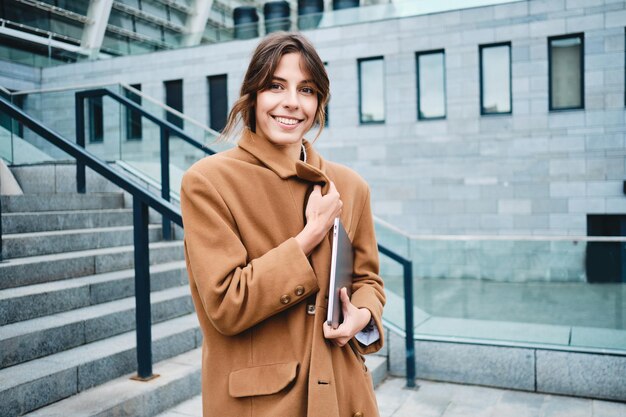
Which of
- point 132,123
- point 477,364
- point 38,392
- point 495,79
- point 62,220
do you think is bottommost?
point 477,364

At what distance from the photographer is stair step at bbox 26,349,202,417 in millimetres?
3148

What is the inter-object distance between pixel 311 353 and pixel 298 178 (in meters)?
0.55

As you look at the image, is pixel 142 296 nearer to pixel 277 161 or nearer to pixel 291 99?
pixel 277 161

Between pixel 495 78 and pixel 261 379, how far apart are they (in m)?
13.6

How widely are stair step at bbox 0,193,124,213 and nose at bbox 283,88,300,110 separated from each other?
181 inches

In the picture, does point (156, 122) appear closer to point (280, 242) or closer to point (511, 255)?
point (511, 255)

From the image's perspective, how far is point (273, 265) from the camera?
1534mm

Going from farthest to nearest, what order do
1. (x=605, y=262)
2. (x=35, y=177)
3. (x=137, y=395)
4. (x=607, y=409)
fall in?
(x=35, y=177) → (x=605, y=262) → (x=607, y=409) → (x=137, y=395)

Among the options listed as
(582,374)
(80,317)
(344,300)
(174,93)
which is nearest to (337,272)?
(344,300)

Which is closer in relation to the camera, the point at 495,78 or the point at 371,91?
the point at 495,78

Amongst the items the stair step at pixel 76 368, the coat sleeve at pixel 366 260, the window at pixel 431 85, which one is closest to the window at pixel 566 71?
the window at pixel 431 85

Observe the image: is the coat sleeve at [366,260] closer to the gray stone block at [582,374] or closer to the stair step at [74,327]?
the stair step at [74,327]

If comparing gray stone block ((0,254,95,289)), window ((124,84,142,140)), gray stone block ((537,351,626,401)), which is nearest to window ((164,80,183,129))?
window ((124,84,142,140))

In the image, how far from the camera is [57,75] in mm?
19469
